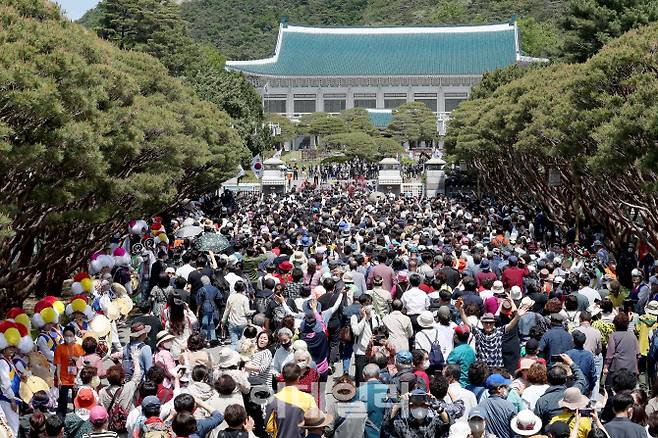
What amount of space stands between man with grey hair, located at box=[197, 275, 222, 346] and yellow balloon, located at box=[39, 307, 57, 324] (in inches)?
106

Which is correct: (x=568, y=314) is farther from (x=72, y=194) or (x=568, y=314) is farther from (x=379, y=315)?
(x=72, y=194)

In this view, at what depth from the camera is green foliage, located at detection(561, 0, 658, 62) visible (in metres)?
37.5

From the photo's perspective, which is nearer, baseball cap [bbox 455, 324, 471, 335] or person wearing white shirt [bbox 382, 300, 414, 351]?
baseball cap [bbox 455, 324, 471, 335]

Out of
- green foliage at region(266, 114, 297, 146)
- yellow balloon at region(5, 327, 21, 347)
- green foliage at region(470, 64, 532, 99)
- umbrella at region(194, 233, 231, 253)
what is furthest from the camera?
green foliage at region(266, 114, 297, 146)

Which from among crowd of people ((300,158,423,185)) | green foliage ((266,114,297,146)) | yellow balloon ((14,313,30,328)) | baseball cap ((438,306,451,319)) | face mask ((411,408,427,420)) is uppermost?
face mask ((411,408,427,420))

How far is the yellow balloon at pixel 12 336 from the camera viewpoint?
32.3 ft

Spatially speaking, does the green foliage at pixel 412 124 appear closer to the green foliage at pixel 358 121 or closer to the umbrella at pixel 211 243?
the green foliage at pixel 358 121

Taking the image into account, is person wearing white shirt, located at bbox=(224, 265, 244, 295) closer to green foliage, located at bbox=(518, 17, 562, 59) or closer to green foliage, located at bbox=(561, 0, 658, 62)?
green foliage, located at bbox=(561, 0, 658, 62)

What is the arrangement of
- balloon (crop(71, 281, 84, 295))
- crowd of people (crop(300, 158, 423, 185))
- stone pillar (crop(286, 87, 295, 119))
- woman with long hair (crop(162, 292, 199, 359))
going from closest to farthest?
woman with long hair (crop(162, 292, 199, 359)) → balloon (crop(71, 281, 84, 295)) → crowd of people (crop(300, 158, 423, 185)) → stone pillar (crop(286, 87, 295, 119))

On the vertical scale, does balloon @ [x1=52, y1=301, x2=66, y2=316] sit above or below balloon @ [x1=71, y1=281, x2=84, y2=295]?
above

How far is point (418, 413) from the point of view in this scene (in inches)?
282

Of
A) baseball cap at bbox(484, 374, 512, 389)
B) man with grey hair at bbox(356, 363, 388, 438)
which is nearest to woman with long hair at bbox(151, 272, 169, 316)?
man with grey hair at bbox(356, 363, 388, 438)

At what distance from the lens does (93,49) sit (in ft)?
58.7

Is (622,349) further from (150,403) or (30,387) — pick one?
(30,387)
